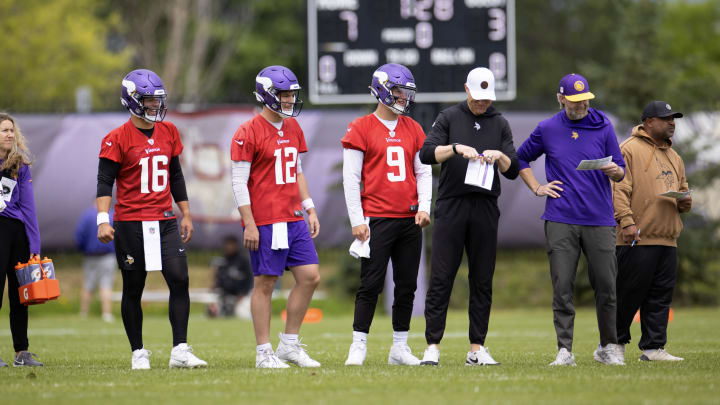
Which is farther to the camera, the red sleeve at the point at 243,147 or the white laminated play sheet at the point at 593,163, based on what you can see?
the red sleeve at the point at 243,147

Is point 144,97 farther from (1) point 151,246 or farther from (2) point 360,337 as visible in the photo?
(2) point 360,337

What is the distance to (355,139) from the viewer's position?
866 centimetres

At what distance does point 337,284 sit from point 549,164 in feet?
38.6

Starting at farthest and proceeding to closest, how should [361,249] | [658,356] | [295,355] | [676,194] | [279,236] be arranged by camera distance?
[658,356]
[676,194]
[295,355]
[361,249]
[279,236]

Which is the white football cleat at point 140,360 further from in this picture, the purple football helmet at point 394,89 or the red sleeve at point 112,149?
the purple football helmet at point 394,89

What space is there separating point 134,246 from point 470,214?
257 centimetres

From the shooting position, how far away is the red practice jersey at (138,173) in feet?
27.6

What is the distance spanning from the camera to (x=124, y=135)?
8.45 m

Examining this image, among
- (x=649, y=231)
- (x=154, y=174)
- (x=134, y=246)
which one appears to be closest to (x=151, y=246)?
(x=134, y=246)

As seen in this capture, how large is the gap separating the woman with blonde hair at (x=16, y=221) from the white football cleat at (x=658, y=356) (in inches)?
196

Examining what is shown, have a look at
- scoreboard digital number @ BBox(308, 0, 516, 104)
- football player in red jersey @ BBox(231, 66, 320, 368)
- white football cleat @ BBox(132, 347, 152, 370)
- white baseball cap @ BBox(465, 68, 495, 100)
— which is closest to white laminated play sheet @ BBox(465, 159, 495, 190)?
white baseball cap @ BBox(465, 68, 495, 100)

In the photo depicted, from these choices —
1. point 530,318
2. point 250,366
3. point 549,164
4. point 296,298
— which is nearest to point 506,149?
point 549,164

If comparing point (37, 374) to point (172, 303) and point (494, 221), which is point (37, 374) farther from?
point (494, 221)

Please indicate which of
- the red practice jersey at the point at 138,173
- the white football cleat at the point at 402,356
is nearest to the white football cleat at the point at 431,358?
the white football cleat at the point at 402,356
